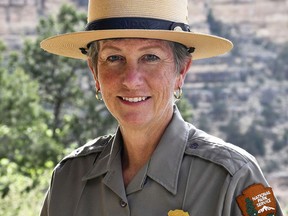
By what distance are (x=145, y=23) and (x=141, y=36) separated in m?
0.04

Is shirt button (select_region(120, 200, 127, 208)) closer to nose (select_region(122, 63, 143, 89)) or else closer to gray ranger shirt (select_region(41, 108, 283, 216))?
gray ranger shirt (select_region(41, 108, 283, 216))

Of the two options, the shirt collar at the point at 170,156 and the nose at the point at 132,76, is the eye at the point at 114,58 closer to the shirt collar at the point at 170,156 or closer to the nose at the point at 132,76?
the nose at the point at 132,76

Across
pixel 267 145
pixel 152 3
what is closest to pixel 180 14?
pixel 152 3

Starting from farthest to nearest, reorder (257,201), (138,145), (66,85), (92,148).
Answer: (66,85)
(92,148)
(138,145)
(257,201)

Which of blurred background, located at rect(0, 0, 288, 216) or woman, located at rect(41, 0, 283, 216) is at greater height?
woman, located at rect(41, 0, 283, 216)

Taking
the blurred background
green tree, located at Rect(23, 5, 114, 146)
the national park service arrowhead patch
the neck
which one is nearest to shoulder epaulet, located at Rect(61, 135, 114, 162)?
the neck

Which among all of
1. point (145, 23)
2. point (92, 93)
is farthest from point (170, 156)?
point (92, 93)

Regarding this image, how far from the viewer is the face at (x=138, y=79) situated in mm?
1578

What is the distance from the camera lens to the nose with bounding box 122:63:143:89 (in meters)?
1.57

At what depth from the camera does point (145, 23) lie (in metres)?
1.60

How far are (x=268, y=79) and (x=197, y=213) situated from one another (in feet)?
88.9

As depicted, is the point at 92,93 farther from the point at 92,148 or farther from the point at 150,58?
the point at 150,58

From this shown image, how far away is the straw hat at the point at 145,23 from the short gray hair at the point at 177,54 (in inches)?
0.5

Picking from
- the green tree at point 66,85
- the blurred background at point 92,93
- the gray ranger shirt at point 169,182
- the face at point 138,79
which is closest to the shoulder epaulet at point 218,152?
the gray ranger shirt at point 169,182
